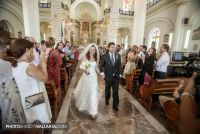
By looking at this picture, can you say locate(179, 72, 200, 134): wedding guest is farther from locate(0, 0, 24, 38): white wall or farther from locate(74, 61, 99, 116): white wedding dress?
locate(0, 0, 24, 38): white wall

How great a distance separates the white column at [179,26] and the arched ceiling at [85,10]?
18411 millimetres

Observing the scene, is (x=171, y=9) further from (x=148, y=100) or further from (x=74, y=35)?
(x=74, y=35)

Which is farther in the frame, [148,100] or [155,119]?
[148,100]

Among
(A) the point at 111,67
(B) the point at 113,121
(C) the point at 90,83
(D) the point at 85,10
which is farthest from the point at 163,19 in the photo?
(D) the point at 85,10

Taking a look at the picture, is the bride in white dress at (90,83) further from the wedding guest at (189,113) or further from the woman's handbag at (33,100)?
the wedding guest at (189,113)

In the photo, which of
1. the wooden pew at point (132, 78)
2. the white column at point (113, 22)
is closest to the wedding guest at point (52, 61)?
the wooden pew at point (132, 78)

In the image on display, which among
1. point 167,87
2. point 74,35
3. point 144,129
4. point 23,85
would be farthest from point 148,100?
point 74,35

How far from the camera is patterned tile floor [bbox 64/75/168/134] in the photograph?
318 cm

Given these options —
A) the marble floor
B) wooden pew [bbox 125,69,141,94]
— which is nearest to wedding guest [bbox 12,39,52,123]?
the marble floor

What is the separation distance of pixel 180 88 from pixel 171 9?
1249 cm

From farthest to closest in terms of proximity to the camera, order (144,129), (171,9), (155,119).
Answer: (171,9) < (155,119) < (144,129)

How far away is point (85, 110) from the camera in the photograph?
3.94m

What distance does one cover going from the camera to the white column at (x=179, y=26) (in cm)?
1093

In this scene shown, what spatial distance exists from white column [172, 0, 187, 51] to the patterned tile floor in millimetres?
8892
